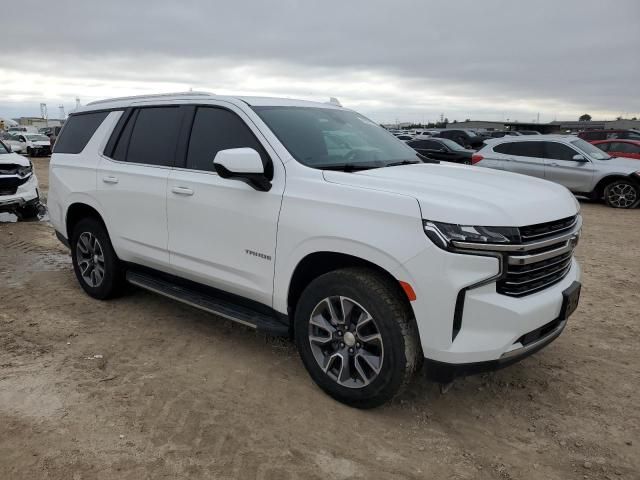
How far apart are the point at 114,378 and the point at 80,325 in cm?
119

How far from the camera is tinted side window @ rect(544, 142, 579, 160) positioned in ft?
40.8

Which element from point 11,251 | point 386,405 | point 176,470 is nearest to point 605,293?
point 386,405

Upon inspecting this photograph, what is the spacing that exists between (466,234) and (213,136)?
2.17 meters

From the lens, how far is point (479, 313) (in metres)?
2.74

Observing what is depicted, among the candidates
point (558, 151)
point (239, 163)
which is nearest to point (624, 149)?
point (558, 151)

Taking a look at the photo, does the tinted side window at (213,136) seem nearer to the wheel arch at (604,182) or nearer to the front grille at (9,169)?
the front grille at (9,169)

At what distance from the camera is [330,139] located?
154 inches

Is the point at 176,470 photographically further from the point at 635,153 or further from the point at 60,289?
the point at 635,153

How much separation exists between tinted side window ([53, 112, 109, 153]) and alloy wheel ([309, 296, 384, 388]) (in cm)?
321

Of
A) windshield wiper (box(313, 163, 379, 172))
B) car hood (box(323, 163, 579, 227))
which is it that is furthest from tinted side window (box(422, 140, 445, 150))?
windshield wiper (box(313, 163, 379, 172))

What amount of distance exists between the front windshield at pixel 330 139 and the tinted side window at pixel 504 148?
9738 millimetres

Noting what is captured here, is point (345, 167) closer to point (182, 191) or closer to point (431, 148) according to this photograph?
point (182, 191)

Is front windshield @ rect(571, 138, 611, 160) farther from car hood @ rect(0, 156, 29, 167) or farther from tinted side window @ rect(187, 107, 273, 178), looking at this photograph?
car hood @ rect(0, 156, 29, 167)

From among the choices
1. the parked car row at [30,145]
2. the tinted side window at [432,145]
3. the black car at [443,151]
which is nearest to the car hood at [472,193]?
the black car at [443,151]
